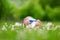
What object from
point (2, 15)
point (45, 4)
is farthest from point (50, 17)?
point (2, 15)

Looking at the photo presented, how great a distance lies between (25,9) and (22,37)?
4550mm

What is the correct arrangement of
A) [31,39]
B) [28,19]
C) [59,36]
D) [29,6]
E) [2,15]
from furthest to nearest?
1. [29,6]
2. [2,15]
3. [28,19]
4. [59,36]
5. [31,39]

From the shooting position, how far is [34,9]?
6.89 m

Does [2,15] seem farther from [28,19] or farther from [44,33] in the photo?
[44,33]

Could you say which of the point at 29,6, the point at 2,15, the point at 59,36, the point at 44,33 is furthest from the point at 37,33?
the point at 29,6

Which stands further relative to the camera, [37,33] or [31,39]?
[37,33]

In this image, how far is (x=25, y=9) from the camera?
6941 mm

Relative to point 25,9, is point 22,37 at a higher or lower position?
lower

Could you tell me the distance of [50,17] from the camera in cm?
672

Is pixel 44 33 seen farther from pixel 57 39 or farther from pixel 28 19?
pixel 28 19

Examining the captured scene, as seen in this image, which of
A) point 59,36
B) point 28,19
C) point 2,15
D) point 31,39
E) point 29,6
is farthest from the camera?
point 29,6

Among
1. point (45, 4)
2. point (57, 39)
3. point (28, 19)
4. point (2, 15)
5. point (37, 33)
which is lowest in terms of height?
point (57, 39)

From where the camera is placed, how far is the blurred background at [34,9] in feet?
21.9

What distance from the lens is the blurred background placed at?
21.9 feet
